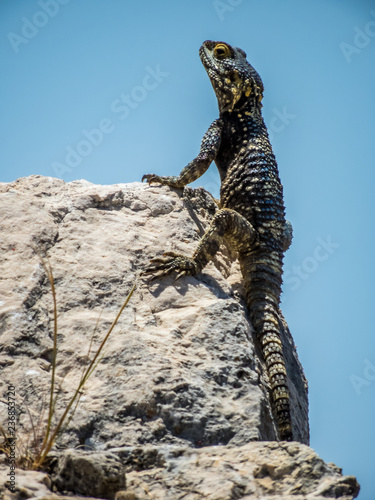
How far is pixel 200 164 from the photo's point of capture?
650 cm

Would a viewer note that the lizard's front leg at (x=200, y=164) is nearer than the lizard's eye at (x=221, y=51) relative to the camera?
Yes

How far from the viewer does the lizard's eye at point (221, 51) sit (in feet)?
24.3

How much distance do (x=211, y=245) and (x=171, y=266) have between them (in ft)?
1.90

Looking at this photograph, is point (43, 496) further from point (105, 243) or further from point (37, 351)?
point (105, 243)

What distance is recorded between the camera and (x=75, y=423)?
368 centimetres

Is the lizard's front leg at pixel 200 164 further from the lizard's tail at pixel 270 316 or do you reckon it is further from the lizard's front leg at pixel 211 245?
the lizard's tail at pixel 270 316

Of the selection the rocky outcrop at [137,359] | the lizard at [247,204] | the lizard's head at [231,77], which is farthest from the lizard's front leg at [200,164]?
the rocky outcrop at [137,359]

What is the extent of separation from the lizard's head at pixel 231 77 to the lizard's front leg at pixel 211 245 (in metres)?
2.12

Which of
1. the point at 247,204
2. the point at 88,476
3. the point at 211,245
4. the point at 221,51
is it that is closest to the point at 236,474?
the point at 88,476

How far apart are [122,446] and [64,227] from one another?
2333 millimetres

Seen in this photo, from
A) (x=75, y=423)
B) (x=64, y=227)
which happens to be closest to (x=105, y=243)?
(x=64, y=227)

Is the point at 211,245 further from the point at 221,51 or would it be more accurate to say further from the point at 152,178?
the point at 221,51

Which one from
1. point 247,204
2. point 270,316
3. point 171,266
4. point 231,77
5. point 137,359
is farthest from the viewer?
point 231,77

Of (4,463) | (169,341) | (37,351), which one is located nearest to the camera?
(4,463)
